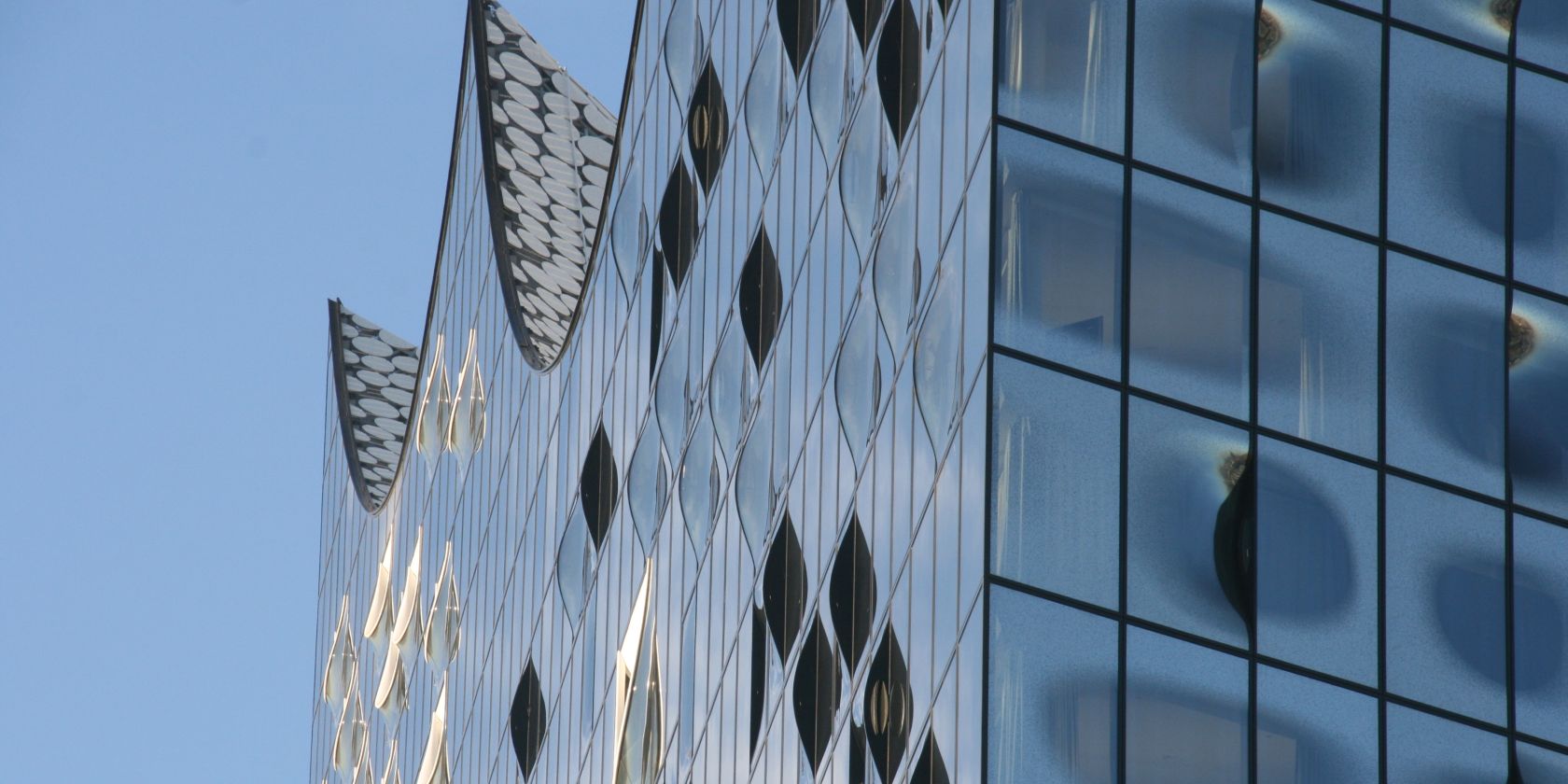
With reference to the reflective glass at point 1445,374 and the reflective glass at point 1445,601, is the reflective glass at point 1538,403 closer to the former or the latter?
the reflective glass at point 1445,374

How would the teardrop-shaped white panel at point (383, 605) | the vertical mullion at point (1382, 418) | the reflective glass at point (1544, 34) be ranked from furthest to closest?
the teardrop-shaped white panel at point (383, 605)
the reflective glass at point (1544, 34)
the vertical mullion at point (1382, 418)

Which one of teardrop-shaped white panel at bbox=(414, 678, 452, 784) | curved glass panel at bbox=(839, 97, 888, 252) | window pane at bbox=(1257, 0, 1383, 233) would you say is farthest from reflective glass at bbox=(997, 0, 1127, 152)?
teardrop-shaped white panel at bbox=(414, 678, 452, 784)

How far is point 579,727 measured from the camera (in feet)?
117

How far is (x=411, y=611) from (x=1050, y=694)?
102 feet

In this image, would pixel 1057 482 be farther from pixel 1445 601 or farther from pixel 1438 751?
pixel 1438 751

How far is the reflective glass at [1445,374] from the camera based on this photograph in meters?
21.3

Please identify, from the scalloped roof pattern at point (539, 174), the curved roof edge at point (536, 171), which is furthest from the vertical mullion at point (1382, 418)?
the scalloped roof pattern at point (539, 174)

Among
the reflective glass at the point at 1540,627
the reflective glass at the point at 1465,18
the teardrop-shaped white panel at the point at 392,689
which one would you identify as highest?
the reflective glass at the point at 1465,18

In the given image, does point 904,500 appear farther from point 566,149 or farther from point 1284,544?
point 566,149

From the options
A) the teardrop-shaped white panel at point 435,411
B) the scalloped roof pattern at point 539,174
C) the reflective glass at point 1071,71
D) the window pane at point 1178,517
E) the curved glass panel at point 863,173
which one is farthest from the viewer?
the teardrop-shaped white panel at point 435,411

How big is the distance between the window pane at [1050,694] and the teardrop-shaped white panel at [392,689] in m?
30.4

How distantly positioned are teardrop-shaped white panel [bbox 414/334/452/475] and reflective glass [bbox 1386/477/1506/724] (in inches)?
1186

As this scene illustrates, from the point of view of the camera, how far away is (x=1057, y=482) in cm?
1994

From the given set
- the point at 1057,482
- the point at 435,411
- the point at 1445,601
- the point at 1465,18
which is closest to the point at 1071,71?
the point at 1057,482
